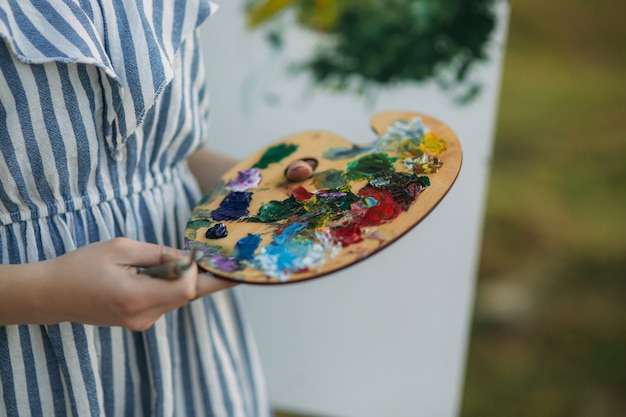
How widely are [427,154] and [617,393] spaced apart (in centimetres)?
86

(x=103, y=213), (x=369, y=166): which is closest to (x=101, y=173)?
(x=103, y=213)

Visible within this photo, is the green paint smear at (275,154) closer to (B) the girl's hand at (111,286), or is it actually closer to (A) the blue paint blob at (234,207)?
(A) the blue paint blob at (234,207)

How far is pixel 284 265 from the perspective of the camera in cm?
49

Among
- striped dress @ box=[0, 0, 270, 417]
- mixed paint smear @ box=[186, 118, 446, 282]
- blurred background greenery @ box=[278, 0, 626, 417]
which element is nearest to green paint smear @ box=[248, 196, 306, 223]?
mixed paint smear @ box=[186, 118, 446, 282]

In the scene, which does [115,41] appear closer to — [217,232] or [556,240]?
[217,232]

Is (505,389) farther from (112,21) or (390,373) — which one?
(112,21)

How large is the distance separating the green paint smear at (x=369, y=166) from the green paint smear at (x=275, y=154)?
82 mm

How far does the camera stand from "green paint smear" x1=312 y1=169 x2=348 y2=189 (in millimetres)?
581

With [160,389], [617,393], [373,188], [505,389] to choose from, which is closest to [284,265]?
[373,188]

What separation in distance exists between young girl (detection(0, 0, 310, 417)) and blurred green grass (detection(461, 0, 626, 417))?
66cm

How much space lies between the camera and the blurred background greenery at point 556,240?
3.69 feet

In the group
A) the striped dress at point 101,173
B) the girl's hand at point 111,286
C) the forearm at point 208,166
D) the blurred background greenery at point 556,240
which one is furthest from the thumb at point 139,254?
the blurred background greenery at point 556,240

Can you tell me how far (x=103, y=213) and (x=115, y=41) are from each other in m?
0.16

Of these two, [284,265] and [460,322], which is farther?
[460,322]
